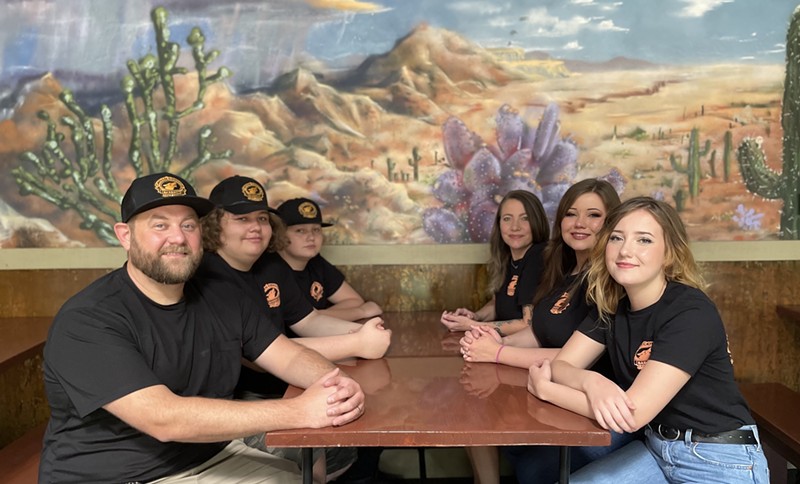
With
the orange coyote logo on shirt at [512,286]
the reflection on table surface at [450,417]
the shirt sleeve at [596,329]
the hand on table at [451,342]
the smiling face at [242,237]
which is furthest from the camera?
the orange coyote logo on shirt at [512,286]

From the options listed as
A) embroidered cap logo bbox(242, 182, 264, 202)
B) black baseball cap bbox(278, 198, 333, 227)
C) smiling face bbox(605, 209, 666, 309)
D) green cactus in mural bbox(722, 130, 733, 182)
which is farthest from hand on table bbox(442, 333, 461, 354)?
green cactus in mural bbox(722, 130, 733, 182)

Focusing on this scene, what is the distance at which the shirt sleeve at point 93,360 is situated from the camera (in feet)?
5.89

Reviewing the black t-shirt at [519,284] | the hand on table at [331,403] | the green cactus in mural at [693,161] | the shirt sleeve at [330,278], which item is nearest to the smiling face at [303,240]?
the shirt sleeve at [330,278]

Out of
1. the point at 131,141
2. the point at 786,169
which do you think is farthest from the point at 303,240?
the point at 786,169

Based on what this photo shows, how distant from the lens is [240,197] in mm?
2871

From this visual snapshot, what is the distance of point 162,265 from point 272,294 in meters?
0.99

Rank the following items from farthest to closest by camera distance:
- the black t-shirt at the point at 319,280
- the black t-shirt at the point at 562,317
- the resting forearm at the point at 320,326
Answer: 1. the black t-shirt at the point at 319,280
2. the resting forearm at the point at 320,326
3. the black t-shirt at the point at 562,317

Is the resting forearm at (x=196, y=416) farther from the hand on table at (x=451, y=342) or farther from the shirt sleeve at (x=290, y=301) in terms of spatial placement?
the shirt sleeve at (x=290, y=301)

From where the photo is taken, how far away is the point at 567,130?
3637mm

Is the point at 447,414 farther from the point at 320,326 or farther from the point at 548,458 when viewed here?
the point at 320,326

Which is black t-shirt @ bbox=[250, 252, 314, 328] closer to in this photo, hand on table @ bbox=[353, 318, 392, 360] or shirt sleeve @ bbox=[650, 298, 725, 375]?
hand on table @ bbox=[353, 318, 392, 360]

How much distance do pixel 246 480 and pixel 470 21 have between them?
2.62 metres

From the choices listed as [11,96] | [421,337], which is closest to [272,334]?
[421,337]

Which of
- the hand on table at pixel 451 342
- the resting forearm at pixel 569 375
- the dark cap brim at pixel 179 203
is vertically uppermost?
the dark cap brim at pixel 179 203
